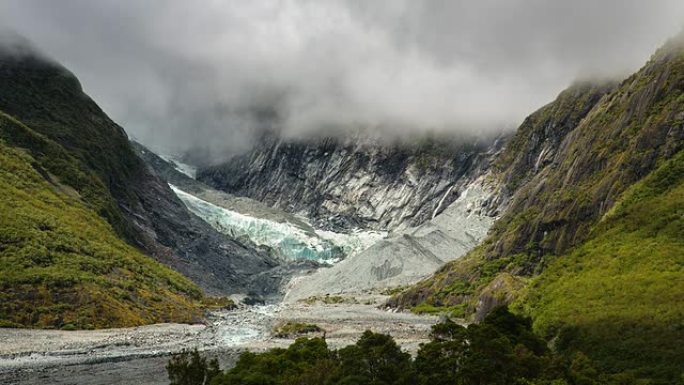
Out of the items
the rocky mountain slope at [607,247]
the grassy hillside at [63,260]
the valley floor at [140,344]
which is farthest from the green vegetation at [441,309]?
the grassy hillside at [63,260]

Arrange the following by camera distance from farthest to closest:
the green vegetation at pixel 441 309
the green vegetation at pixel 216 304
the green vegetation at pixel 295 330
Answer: the green vegetation at pixel 216 304
the green vegetation at pixel 441 309
the green vegetation at pixel 295 330

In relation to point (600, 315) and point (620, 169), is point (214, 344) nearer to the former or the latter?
point (600, 315)

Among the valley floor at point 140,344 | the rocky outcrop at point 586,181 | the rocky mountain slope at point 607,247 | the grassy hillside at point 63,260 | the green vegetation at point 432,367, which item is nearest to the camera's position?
the green vegetation at point 432,367

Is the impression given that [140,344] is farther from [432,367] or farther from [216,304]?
[216,304]

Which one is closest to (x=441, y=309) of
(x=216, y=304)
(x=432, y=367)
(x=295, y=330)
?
(x=295, y=330)

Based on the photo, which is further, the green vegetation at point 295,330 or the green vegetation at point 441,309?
the green vegetation at point 441,309

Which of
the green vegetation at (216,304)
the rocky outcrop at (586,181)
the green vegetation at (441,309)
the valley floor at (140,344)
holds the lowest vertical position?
the valley floor at (140,344)

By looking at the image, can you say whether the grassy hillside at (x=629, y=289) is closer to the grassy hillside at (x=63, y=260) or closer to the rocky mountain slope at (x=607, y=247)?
the rocky mountain slope at (x=607, y=247)
